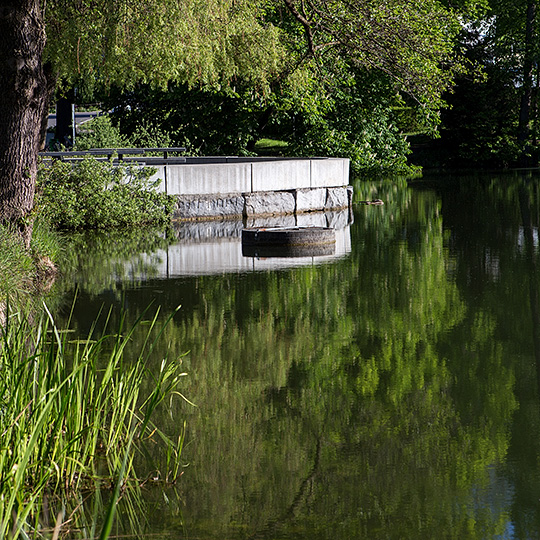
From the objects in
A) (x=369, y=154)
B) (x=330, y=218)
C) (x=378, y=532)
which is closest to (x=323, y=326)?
(x=378, y=532)

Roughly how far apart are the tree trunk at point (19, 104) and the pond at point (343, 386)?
1097 millimetres

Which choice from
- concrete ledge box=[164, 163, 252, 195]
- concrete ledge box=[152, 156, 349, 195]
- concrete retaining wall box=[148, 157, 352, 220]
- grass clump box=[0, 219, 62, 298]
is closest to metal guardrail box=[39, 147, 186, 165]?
concrete ledge box=[152, 156, 349, 195]

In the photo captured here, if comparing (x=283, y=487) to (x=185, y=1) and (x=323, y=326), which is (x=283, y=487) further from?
(x=185, y=1)

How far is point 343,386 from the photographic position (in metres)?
6.04

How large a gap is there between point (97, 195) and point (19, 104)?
5.53 meters

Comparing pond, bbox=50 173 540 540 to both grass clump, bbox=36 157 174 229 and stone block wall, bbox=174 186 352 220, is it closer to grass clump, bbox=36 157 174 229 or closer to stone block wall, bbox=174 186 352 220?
grass clump, bbox=36 157 174 229

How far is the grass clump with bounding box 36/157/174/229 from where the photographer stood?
14703 millimetres

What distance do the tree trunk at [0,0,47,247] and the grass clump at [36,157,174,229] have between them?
399 cm

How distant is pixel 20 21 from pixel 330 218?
9.55m

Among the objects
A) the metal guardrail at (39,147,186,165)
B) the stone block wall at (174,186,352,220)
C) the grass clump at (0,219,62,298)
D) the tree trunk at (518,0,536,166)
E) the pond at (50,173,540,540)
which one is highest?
the tree trunk at (518,0,536,166)

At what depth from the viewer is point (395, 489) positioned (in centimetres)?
423

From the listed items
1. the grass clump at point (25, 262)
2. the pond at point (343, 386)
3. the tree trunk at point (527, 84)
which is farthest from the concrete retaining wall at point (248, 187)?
the tree trunk at point (527, 84)

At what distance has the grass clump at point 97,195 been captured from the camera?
48.2ft

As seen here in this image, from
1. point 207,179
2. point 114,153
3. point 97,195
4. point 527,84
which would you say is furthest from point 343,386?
point 527,84
